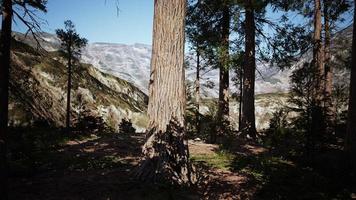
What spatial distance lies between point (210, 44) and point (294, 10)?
503 centimetres

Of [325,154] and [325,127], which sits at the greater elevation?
[325,127]

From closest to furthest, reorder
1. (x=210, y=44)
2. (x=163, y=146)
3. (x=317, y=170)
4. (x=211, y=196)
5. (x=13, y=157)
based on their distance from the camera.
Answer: (x=211, y=196) → (x=163, y=146) → (x=317, y=170) → (x=13, y=157) → (x=210, y=44)

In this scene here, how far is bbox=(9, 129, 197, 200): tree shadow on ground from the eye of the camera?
19.5 feet

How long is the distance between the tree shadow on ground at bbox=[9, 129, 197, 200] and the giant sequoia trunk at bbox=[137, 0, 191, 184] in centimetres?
51

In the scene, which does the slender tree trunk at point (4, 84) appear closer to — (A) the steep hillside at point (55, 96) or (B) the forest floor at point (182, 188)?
(B) the forest floor at point (182, 188)

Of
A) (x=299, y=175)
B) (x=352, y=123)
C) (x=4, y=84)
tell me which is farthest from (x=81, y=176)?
(x=352, y=123)

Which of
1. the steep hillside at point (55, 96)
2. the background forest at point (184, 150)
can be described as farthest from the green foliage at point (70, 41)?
the background forest at point (184, 150)

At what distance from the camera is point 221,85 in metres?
16.5

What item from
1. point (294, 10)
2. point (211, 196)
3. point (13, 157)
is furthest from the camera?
point (294, 10)

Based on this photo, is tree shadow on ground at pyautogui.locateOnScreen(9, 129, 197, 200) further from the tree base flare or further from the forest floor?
the tree base flare

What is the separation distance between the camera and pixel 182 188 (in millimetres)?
6160

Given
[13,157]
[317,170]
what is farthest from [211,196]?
[13,157]

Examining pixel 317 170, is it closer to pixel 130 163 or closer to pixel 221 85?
pixel 130 163

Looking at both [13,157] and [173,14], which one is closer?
[173,14]
